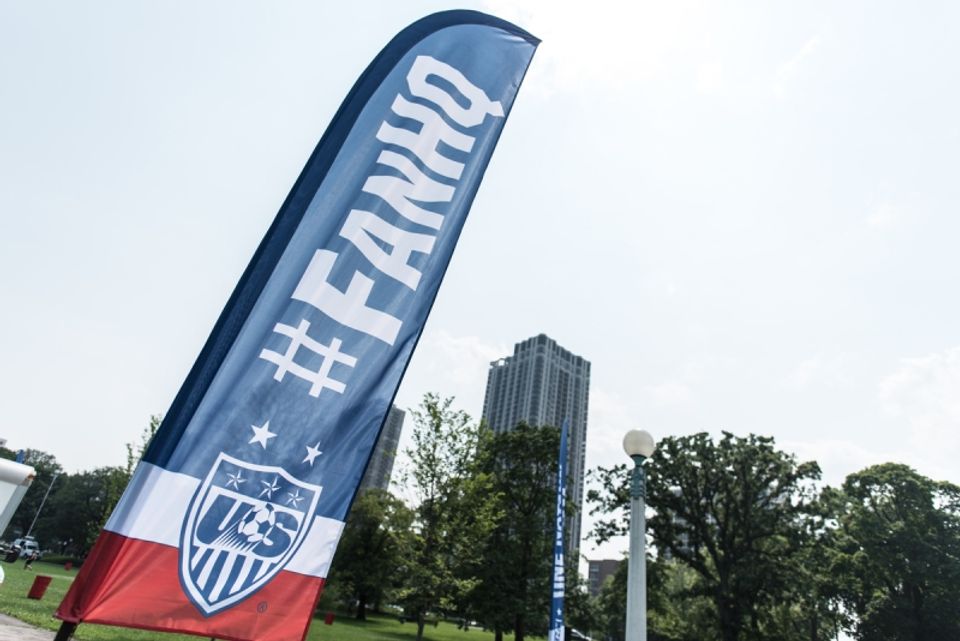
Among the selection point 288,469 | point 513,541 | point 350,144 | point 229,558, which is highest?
point 513,541

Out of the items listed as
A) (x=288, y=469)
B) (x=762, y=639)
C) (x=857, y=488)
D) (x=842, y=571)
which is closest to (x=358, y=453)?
(x=288, y=469)

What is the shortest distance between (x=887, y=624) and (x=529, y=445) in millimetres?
24606

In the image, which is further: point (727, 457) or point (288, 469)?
point (727, 457)

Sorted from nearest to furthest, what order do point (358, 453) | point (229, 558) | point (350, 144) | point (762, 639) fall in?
point (229, 558), point (358, 453), point (350, 144), point (762, 639)

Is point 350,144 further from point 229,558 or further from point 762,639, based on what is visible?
point 762,639

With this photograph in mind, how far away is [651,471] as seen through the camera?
124 feet

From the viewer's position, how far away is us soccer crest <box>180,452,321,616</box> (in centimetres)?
366

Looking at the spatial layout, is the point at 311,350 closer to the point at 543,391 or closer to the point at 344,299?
the point at 344,299

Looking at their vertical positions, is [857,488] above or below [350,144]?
above

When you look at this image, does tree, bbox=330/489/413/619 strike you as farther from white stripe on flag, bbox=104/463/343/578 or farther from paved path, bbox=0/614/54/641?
white stripe on flag, bbox=104/463/343/578

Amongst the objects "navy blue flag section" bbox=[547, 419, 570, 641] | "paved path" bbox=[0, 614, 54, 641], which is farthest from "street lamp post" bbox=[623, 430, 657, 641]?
"paved path" bbox=[0, 614, 54, 641]

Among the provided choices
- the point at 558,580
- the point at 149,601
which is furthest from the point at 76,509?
the point at 149,601

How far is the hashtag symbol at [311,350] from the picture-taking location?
4.16 metres

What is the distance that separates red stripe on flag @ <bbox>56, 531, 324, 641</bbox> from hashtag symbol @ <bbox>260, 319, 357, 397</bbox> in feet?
4.64
